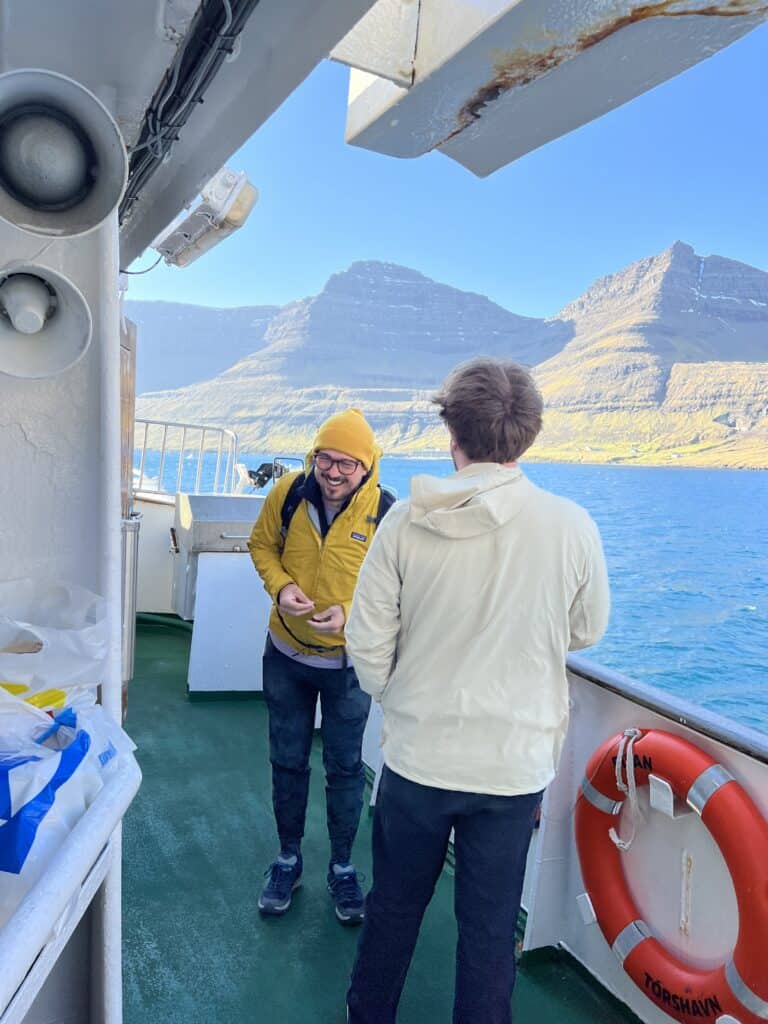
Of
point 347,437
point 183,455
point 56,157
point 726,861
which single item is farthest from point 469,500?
point 183,455

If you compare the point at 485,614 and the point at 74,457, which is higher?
the point at 74,457

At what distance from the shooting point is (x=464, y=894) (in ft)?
4.48

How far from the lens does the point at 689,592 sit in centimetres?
2427

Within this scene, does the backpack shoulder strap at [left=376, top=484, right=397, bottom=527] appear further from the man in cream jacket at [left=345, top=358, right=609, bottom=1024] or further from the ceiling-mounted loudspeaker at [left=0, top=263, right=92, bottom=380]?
the ceiling-mounted loudspeaker at [left=0, top=263, right=92, bottom=380]

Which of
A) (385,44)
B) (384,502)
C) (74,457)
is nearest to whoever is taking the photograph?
(385,44)

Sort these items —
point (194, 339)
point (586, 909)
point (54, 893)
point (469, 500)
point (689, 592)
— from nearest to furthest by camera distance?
point (54, 893) → point (469, 500) → point (586, 909) → point (689, 592) → point (194, 339)

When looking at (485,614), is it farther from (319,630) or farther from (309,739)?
(309,739)

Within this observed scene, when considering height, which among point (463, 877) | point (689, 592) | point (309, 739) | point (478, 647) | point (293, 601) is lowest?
point (689, 592)

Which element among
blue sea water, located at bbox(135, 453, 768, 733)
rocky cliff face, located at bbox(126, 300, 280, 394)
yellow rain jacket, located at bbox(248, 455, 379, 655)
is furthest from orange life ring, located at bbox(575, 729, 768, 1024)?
rocky cliff face, located at bbox(126, 300, 280, 394)

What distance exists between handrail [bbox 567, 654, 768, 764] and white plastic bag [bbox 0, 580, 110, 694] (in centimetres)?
119

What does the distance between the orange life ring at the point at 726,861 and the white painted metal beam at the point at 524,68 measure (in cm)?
133

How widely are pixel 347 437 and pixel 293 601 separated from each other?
437 mm

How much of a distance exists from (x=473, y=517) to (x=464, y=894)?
71 cm

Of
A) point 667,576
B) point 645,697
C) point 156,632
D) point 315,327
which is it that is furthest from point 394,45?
point 315,327
